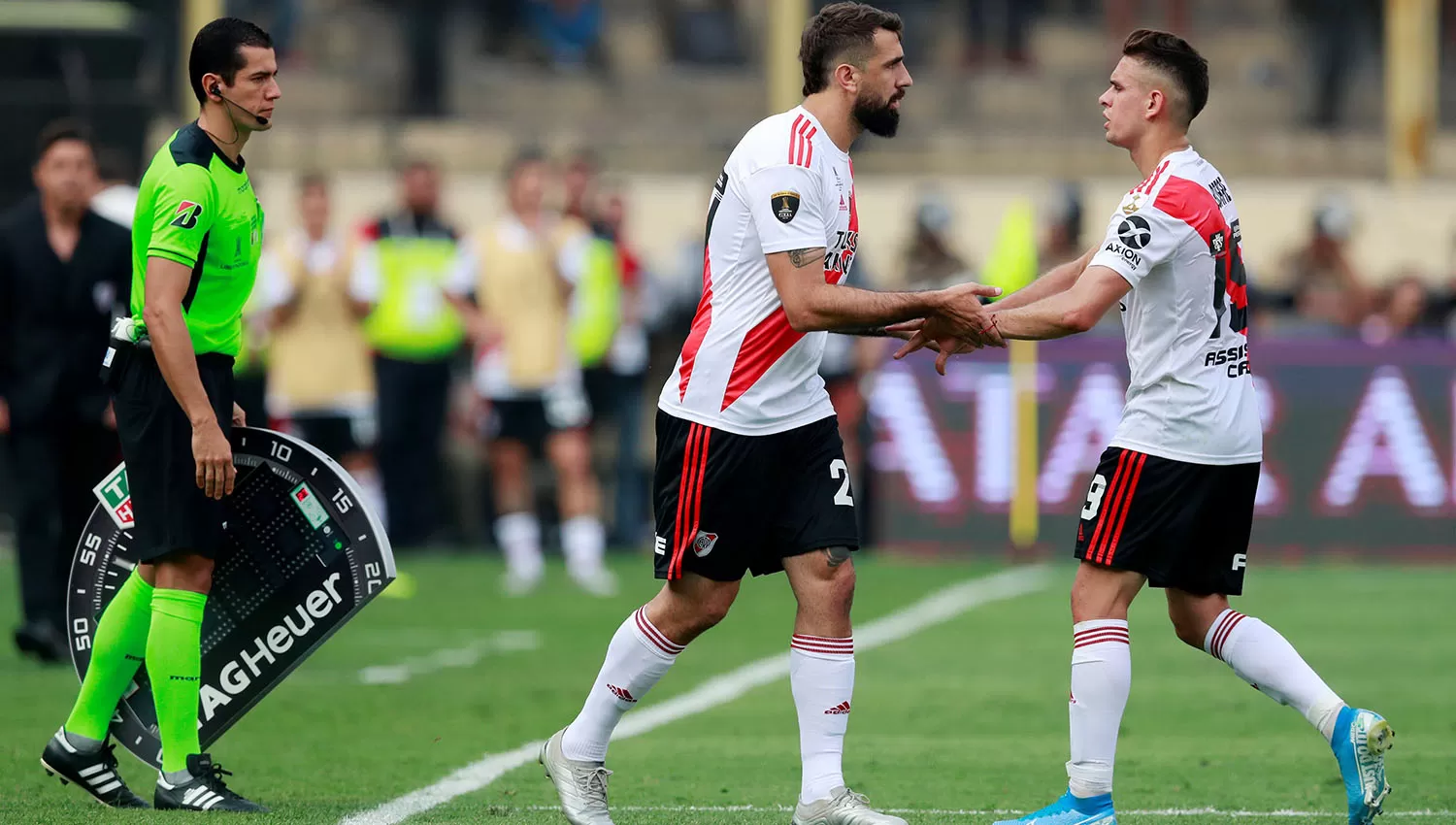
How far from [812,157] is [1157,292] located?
1.01 m

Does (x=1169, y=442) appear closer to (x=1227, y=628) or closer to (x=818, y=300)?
(x=1227, y=628)

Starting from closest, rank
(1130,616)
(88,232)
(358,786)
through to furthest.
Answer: (358,786), (88,232), (1130,616)

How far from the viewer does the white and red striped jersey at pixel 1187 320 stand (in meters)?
6.04

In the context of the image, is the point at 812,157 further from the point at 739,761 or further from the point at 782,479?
the point at 739,761

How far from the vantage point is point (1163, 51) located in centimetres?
621

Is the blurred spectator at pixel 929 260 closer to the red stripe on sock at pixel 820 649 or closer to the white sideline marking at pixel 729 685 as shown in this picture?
the white sideline marking at pixel 729 685

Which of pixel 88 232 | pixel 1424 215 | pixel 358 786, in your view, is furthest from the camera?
pixel 1424 215

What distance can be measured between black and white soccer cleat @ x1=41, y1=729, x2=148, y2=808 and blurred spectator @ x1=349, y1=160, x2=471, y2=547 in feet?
28.5

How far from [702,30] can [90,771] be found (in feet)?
75.5

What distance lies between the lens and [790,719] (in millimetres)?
8586

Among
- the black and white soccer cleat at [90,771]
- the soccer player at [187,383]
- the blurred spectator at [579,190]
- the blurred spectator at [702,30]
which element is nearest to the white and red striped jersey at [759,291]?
the soccer player at [187,383]

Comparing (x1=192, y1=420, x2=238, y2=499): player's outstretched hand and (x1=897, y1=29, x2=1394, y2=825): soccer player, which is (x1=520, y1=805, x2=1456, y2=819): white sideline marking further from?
(x1=192, y1=420, x2=238, y2=499): player's outstretched hand

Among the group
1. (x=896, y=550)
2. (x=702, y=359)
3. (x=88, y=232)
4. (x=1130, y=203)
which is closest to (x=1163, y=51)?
(x=1130, y=203)

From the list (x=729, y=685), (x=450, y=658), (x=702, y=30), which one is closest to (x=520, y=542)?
(x=450, y=658)
